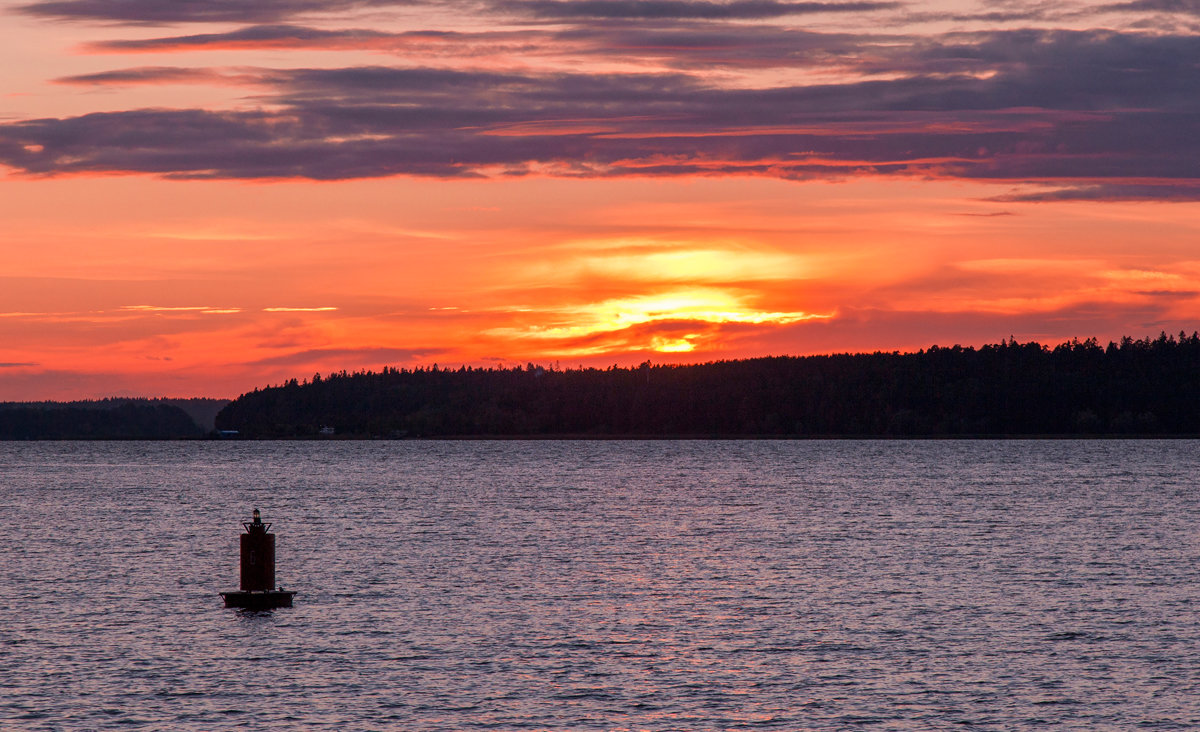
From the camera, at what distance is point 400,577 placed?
59594 millimetres

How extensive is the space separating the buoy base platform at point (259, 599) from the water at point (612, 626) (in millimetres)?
816

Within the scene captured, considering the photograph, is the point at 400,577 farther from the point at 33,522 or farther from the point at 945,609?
the point at 33,522

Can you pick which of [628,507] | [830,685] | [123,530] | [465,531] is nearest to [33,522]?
[123,530]

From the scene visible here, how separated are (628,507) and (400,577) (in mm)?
58722

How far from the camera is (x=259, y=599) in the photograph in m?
48.3

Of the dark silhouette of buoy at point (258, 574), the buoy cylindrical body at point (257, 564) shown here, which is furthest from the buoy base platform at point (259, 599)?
the buoy cylindrical body at point (257, 564)

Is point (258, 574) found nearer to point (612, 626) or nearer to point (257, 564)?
point (257, 564)

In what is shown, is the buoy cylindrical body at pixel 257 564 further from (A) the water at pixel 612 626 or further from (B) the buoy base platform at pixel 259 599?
(A) the water at pixel 612 626

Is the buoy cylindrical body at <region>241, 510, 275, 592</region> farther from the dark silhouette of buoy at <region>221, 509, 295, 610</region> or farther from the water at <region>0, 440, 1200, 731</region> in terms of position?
the water at <region>0, 440, 1200, 731</region>

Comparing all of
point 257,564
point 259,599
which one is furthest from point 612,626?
point 257,564

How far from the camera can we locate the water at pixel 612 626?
108ft

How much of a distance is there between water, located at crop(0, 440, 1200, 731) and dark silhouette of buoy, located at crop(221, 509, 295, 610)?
0.99m

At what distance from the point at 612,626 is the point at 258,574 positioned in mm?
12965

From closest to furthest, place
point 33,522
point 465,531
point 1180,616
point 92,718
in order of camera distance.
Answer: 1. point 92,718
2. point 1180,616
3. point 465,531
4. point 33,522
